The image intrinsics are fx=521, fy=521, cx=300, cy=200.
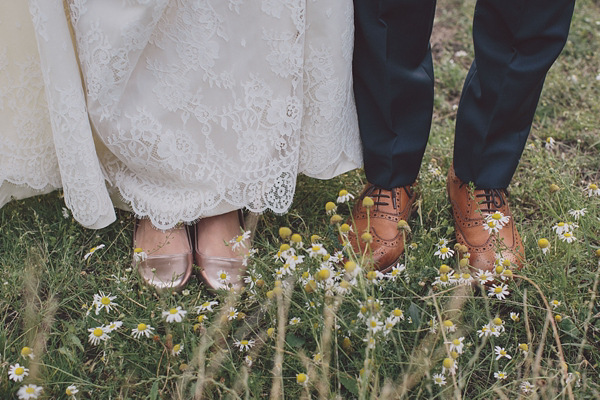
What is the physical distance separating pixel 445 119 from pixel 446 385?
132cm

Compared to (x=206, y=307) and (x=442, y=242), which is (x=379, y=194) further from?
(x=206, y=307)

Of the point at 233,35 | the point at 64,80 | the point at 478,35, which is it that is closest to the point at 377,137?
the point at 478,35

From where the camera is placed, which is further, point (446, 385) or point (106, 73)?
point (106, 73)

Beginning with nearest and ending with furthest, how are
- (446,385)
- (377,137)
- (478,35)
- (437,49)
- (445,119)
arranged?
(446,385) → (478,35) → (377,137) → (445,119) → (437,49)

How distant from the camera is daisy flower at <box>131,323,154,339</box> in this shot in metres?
1.06

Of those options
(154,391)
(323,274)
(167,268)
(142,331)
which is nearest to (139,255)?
(167,268)

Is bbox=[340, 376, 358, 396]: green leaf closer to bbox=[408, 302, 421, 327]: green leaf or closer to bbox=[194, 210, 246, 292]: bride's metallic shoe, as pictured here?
bbox=[408, 302, 421, 327]: green leaf

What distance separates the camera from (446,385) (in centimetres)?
104

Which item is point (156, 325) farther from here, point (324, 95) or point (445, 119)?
point (445, 119)

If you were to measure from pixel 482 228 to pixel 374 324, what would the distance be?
0.59 m

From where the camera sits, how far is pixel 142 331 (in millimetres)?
1083

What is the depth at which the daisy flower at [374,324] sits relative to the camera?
94cm

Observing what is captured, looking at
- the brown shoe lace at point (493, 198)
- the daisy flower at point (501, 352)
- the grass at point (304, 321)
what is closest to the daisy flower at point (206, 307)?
the grass at point (304, 321)

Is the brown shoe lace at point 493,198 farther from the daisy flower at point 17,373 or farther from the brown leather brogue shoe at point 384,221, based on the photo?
the daisy flower at point 17,373
